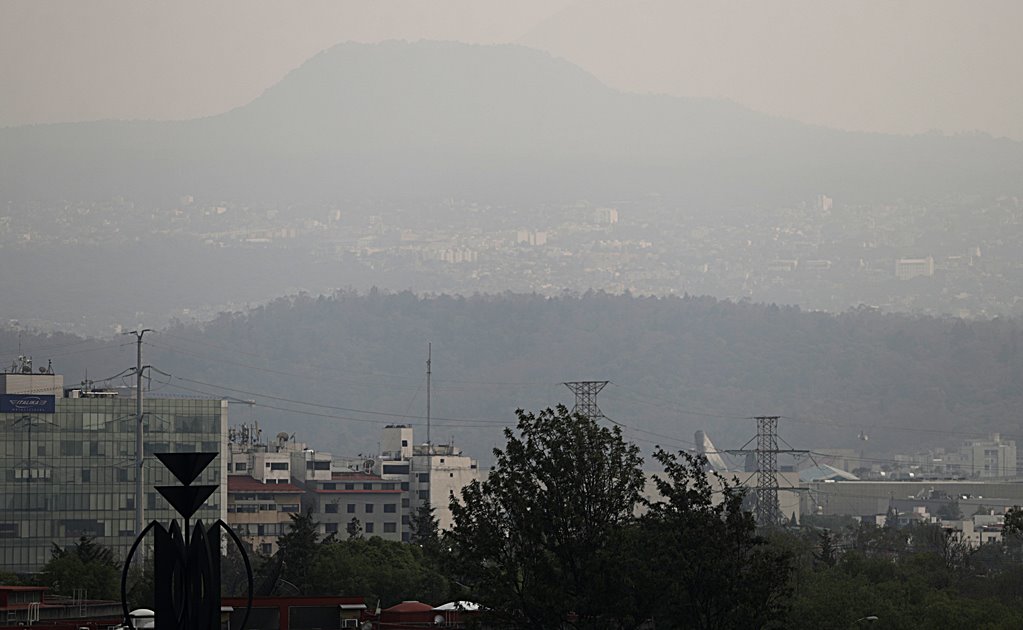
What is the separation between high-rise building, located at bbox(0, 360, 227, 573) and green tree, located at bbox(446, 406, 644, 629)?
74778 millimetres

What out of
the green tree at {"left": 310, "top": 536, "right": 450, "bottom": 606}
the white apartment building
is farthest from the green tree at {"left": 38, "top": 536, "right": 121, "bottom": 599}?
the white apartment building

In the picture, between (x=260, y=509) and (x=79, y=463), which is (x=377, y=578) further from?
(x=260, y=509)

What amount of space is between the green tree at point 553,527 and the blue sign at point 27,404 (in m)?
77.6

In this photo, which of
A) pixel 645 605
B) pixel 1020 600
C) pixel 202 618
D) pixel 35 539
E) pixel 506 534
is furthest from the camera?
pixel 35 539

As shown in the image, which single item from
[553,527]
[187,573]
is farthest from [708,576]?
[187,573]

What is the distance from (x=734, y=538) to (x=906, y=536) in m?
85.8

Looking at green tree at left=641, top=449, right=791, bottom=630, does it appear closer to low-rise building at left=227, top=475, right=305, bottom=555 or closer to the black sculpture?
the black sculpture

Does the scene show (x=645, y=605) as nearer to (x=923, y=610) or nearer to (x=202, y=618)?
(x=202, y=618)

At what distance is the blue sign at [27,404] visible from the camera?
387 feet

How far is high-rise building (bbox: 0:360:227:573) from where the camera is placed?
117 m

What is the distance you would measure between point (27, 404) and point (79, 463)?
15.7 feet

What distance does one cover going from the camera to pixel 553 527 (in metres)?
43.2

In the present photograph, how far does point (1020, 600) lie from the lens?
77000 millimetres

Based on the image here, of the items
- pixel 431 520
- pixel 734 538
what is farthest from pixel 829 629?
pixel 431 520
